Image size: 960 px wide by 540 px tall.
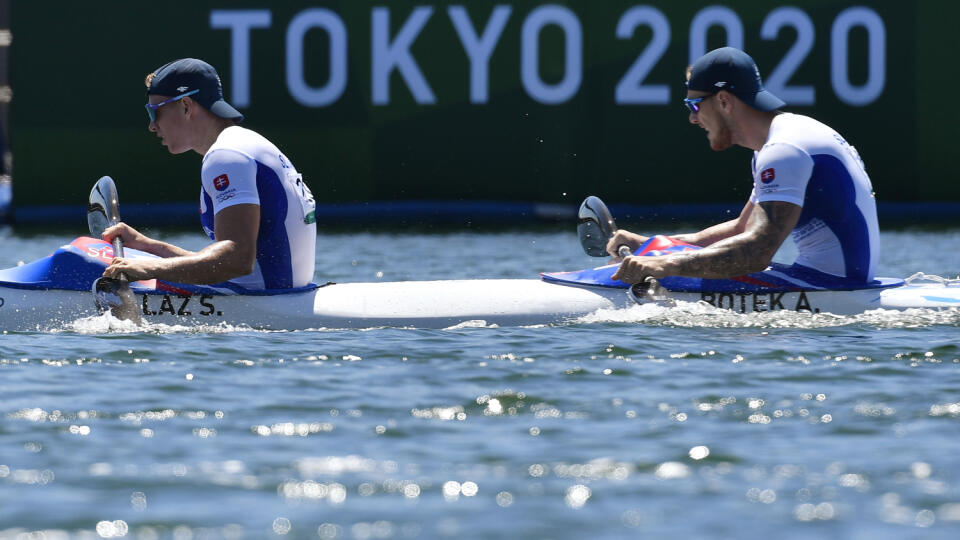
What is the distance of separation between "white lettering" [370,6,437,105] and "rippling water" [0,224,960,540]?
12488 mm

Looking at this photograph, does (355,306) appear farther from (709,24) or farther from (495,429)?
(709,24)

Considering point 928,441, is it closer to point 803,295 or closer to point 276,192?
point 803,295

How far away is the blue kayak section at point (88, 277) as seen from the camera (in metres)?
7.59

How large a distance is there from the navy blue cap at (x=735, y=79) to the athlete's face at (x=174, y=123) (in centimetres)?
246

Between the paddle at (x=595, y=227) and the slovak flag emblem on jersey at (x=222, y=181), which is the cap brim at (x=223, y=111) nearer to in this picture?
the slovak flag emblem on jersey at (x=222, y=181)

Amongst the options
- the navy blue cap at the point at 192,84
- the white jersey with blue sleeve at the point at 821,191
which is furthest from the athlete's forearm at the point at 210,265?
the white jersey with blue sleeve at the point at 821,191

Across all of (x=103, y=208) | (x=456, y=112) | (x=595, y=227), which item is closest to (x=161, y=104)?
(x=103, y=208)

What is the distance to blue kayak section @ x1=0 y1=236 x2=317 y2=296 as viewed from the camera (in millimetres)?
7590

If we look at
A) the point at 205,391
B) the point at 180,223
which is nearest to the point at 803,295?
the point at 205,391

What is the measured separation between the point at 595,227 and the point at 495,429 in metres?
3.06

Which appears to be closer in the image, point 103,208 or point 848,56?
point 103,208

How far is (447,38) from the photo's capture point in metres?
19.9

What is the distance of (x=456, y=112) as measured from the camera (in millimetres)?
20047

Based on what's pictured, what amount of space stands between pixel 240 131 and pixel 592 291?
1942mm
